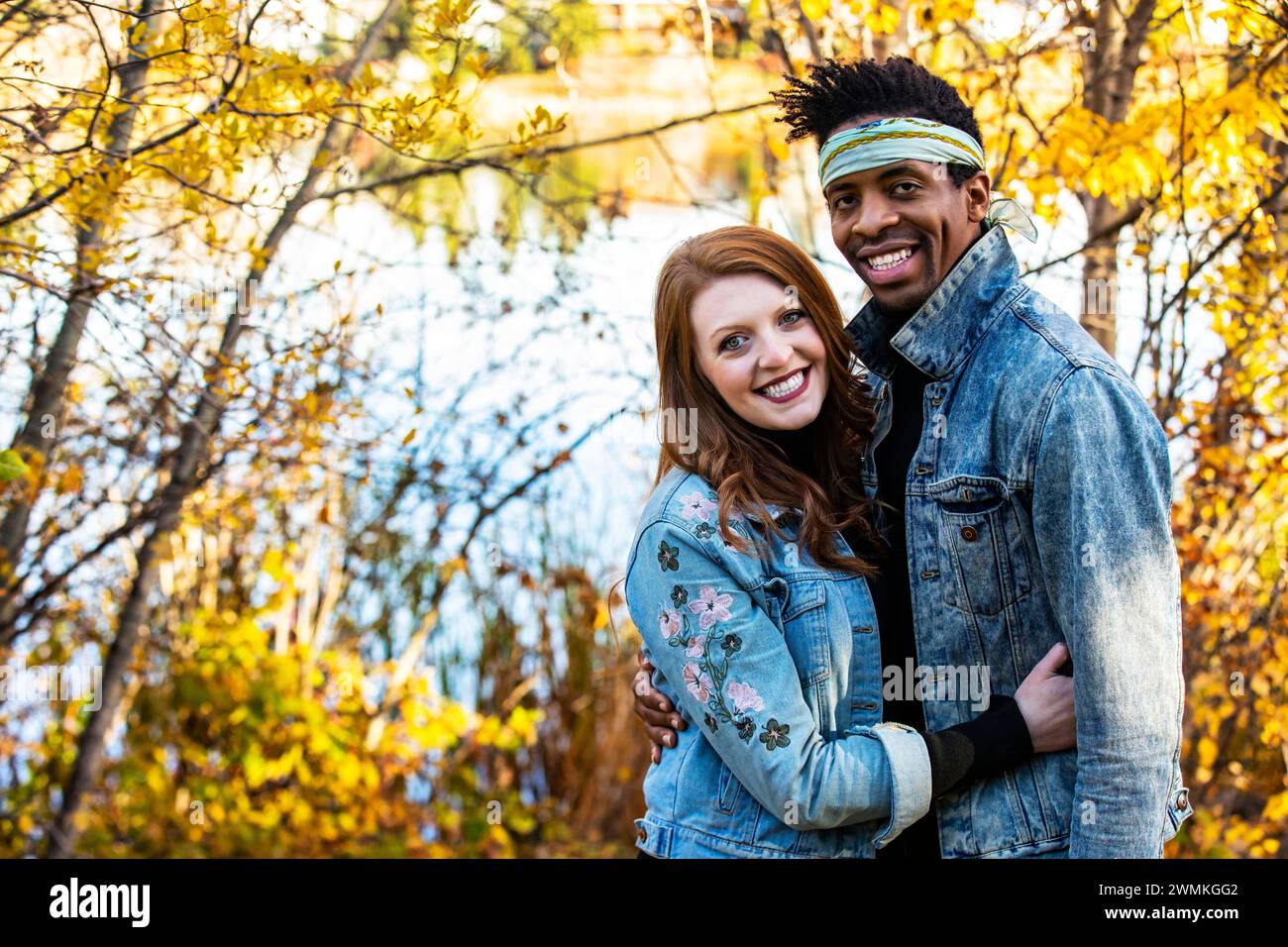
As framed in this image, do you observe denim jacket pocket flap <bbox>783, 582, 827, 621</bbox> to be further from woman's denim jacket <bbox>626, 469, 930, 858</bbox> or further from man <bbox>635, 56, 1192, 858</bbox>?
man <bbox>635, 56, 1192, 858</bbox>

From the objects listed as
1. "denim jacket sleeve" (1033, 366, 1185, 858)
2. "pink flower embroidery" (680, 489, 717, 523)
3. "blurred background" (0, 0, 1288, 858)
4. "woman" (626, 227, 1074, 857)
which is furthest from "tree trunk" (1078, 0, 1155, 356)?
"pink flower embroidery" (680, 489, 717, 523)

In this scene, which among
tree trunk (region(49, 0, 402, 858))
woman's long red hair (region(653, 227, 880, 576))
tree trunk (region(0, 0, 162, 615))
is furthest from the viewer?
tree trunk (region(49, 0, 402, 858))

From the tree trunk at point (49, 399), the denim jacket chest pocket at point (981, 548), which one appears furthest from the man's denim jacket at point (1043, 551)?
the tree trunk at point (49, 399)

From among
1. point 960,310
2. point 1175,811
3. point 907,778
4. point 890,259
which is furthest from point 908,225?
point 1175,811

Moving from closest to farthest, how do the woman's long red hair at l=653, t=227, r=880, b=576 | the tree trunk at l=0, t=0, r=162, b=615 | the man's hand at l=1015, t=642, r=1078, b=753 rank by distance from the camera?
the man's hand at l=1015, t=642, r=1078, b=753
the woman's long red hair at l=653, t=227, r=880, b=576
the tree trunk at l=0, t=0, r=162, b=615

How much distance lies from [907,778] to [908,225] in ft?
2.89

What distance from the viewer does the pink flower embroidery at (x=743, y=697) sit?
6.25 feet

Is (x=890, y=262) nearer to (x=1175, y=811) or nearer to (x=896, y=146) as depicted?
(x=896, y=146)

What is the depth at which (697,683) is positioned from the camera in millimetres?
1956

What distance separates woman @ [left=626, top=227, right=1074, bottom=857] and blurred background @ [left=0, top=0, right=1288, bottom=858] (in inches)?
41.3

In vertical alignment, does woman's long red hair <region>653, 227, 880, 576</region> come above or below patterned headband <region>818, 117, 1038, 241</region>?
below

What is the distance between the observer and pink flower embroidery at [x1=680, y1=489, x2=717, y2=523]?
2020mm

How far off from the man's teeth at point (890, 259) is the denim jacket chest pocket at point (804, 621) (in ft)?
1.81

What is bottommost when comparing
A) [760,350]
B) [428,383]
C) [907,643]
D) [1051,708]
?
Result: [1051,708]
